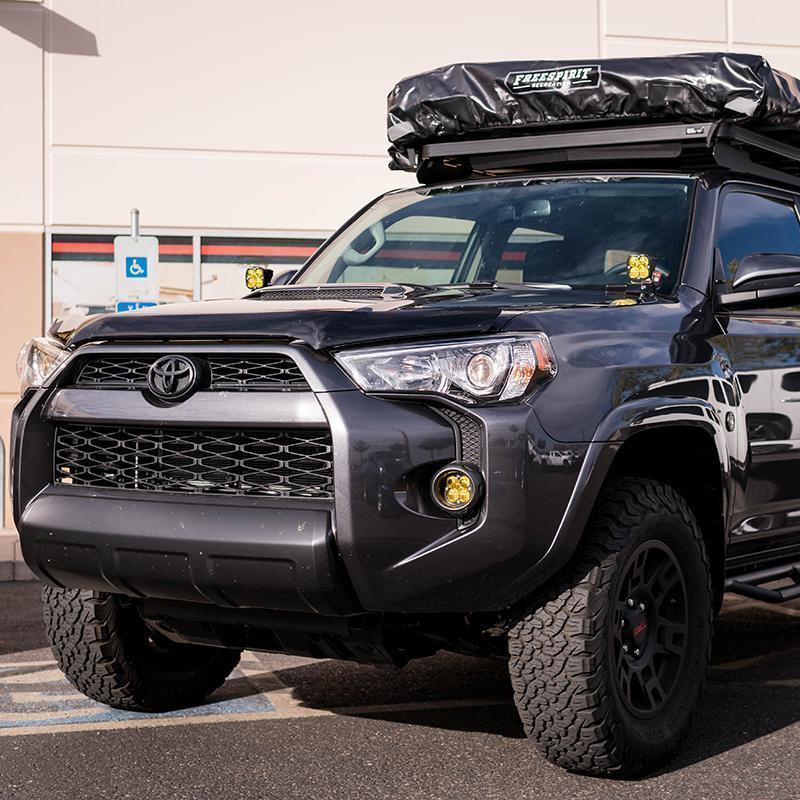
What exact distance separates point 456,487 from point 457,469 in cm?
5

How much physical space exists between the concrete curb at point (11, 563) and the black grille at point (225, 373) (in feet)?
18.2

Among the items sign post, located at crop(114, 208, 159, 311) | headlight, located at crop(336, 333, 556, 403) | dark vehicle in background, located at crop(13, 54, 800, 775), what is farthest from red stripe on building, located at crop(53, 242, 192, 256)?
headlight, located at crop(336, 333, 556, 403)

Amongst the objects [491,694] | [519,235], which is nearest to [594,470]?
[519,235]

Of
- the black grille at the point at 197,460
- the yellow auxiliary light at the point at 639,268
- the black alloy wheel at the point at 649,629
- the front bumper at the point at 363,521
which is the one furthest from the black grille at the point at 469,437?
the yellow auxiliary light at the point at 639,268

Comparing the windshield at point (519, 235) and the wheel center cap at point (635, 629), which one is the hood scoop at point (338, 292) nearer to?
the windshield at point (519, 235)

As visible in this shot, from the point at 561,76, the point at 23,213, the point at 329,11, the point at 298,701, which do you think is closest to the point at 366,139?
the point at 329,11

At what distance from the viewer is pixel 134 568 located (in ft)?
13.1

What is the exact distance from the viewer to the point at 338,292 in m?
4.55

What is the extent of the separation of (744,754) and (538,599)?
101 centimetres

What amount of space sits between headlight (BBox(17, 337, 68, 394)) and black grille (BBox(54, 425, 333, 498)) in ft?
1.04

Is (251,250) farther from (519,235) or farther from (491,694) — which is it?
(491,694)

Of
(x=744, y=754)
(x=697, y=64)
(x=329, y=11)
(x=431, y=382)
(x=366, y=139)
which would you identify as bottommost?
(x=744, y=754)

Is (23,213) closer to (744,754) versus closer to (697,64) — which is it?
(697,64)

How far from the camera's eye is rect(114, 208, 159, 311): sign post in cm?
1020
